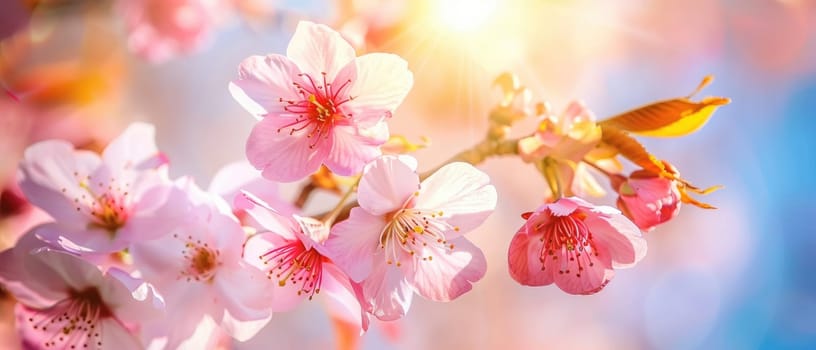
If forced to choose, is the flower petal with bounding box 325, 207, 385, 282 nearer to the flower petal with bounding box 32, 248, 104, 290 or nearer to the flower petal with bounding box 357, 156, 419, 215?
the flower petal with bounding box 357, 156, 419, 215

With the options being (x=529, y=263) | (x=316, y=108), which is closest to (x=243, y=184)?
(x=316, y=108)

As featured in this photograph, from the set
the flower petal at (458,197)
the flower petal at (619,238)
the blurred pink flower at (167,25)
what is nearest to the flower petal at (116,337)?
the flower petal at (458,197)

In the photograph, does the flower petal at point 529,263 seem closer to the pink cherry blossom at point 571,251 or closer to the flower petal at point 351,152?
the pink cherry blossom at point 571,251

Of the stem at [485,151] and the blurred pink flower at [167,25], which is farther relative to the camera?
the blurred pink flower at [167,25]

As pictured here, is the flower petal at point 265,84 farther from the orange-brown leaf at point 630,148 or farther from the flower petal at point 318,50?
the orange-brown leaf at point 630,148

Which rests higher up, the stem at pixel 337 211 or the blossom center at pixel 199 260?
the stem at pixel 337 211

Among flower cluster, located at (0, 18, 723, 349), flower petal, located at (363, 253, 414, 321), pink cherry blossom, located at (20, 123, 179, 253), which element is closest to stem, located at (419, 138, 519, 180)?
flower cluster, located at (0, 18, 723, 349)
